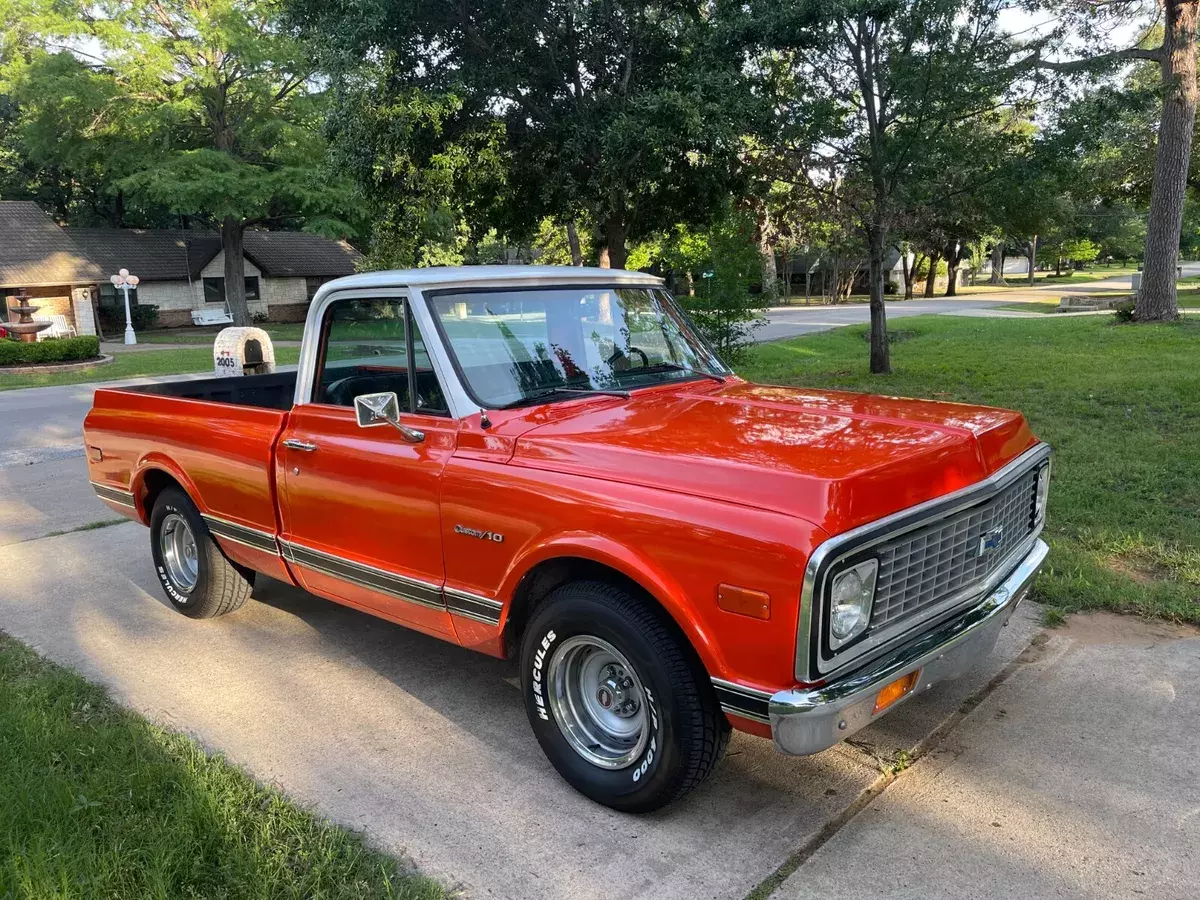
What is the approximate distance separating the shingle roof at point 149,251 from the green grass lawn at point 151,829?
37329mm

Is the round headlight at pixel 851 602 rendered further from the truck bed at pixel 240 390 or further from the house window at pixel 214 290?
the house window at pixel 214 290

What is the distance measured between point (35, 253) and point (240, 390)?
3501 centimetres

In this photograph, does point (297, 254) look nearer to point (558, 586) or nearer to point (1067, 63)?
point (1067, 63)

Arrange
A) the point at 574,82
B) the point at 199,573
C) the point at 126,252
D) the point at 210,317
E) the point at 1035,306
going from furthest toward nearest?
the point at 210,317
the point at 126,252
the point at 1035,306
the point at 574,82
the point at 199,573

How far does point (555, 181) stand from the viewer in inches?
480

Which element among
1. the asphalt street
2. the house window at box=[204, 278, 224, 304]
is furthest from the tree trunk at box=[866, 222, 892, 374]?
the house window at box=[204, 278, 224, 304]

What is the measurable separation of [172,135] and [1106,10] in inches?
1178

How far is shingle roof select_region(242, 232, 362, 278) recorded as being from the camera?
4262 cm

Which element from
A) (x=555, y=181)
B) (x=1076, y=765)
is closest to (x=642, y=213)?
(x=555, y=181)

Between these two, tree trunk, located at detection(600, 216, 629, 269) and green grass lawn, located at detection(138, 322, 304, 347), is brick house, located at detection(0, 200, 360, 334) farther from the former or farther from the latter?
tree trunk, located at detection(600, 216, 629, 269)

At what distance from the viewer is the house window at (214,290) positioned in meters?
41.0

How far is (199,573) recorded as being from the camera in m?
4.92

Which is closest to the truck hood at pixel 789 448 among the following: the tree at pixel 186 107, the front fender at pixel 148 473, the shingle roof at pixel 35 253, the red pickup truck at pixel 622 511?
the red pickup truck at pixel 622 511

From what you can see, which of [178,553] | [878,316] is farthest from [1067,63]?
[178,553]
